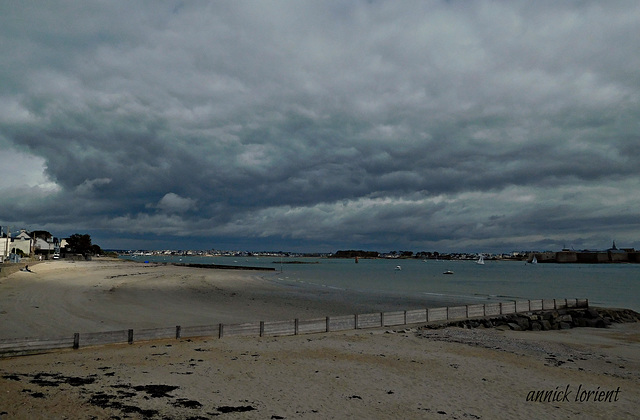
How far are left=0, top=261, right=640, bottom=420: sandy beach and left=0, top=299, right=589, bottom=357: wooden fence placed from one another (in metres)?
0.55

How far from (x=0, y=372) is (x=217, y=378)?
21.2 ft

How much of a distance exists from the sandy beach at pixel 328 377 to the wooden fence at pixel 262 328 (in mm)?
547

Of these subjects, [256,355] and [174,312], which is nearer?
[256,355]

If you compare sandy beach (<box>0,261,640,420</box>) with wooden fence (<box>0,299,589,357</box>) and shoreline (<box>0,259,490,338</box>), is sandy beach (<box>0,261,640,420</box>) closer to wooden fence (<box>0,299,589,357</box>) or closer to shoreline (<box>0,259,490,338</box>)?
shoreline (<box>0,259,490,338</box>)

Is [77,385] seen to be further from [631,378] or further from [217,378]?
[631,378]

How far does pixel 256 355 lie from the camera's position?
17.3m

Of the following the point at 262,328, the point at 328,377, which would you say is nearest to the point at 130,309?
the point at 262,328

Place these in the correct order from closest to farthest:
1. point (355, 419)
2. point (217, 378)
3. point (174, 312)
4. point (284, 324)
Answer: point (355, 419)
point (217, 378)
point (284, 324)
point (174, 312)

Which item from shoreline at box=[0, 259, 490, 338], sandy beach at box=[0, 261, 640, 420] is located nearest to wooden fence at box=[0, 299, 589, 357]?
sandy beach at box=[0, 261, 640, 420]

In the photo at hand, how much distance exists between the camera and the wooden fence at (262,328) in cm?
1628

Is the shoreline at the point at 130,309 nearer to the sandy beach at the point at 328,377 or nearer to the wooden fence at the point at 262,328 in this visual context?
the sandy beach at the point at 328,377

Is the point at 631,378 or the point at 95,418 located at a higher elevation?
the point at 95,418

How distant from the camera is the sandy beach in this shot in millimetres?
11305

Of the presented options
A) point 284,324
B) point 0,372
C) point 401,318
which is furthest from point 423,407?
point 401,318
